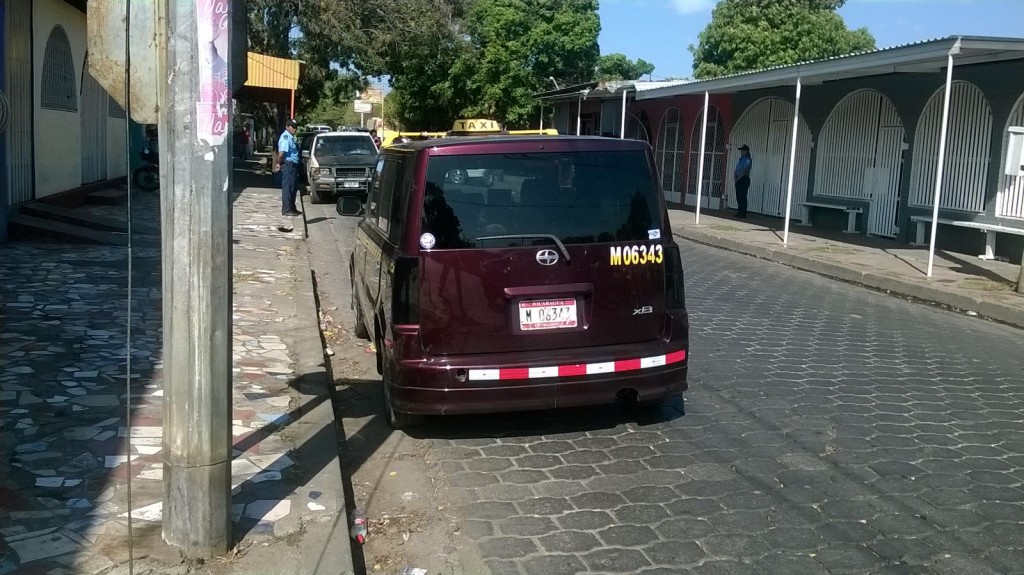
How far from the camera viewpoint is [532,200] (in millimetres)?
5375

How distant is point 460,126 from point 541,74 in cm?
2450

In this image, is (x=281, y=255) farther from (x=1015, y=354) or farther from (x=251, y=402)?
(x=1015, y=354)

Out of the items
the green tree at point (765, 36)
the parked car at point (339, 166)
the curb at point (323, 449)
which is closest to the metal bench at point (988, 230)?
the curb at point (323, 449)

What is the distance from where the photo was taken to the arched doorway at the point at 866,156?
17.8 m

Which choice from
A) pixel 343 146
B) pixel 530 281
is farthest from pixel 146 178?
pixel 530 281

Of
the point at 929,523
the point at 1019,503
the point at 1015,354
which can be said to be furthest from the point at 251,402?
the point at 1015,354

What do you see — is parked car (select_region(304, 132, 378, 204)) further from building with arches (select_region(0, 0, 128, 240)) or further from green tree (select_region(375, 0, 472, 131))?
green tree (select_region(375, 0, 472, 131))

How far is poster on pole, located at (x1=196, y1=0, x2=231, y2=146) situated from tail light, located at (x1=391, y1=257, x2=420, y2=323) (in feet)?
5.91

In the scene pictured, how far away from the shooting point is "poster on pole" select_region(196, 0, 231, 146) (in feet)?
11.3

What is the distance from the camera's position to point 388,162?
6.73 meters

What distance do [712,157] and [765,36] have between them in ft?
56.4

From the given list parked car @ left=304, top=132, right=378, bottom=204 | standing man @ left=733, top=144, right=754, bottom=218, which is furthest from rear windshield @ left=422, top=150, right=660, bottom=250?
parked car @ left=304, top=132, right=378, bottom=204

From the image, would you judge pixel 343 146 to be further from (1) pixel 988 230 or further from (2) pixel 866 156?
(1) pixel 988 230

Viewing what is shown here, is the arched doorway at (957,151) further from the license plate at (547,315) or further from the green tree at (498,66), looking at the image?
the green tree at (498,66)
